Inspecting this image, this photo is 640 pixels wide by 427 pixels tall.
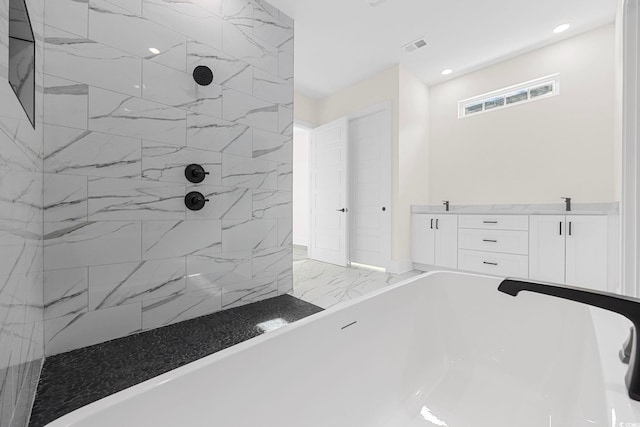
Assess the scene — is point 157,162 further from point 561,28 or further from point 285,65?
point 561,28

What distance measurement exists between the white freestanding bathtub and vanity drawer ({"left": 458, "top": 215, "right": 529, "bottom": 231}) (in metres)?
2.19

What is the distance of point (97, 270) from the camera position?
1557 millimetres

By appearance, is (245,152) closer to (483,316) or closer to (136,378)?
(136,378)

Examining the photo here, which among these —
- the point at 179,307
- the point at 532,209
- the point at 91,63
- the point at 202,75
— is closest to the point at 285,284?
the point at 179,307

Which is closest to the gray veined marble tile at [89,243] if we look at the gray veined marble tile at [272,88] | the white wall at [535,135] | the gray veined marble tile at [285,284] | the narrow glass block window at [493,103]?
the gray veined marble tile at [285,284]

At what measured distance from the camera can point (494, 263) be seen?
2992 mm

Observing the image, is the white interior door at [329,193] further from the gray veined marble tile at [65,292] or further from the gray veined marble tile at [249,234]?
the gray veined marble tile at [65,292]

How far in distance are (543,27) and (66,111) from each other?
422 cm

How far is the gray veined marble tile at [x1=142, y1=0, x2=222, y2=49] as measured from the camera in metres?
1.78

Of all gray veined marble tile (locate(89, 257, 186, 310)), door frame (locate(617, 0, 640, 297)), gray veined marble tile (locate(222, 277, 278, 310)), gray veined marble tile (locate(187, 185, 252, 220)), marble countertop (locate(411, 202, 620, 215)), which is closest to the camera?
gray veined marble tile (locate(89, 257, 186, 310))

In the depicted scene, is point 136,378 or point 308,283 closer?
point 136,378

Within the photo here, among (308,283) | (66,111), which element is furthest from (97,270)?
(308,283)

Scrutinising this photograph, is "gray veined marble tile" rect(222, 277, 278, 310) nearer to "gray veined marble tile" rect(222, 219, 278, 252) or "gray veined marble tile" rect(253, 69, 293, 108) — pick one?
"gray veined marble tile" rect(222, 219, 278, 252)

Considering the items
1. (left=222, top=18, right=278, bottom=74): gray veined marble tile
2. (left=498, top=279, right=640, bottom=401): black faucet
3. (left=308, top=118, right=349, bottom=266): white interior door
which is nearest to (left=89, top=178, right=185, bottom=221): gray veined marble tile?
(left=222, top=18, right=278, bottom=74): gray veined marble tile
